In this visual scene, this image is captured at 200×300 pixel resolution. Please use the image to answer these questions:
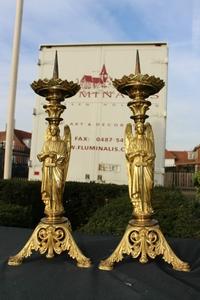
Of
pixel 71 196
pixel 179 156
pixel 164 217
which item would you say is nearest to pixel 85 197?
pixel 71 196

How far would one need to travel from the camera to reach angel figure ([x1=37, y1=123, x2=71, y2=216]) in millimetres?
2287

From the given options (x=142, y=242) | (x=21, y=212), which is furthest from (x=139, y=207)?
(x=21, y=212)

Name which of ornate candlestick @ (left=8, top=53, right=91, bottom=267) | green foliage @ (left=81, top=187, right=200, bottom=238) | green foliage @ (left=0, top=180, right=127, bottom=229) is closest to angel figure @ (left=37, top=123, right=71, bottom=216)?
ornate candlestick @ (left=8, top=53, right=91, bottom=267)

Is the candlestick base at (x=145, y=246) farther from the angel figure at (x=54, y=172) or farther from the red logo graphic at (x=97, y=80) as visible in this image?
the red logo graphic at (x=97, y=80)

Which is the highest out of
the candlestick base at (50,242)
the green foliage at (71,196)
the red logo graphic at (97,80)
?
the red logo graphic at (97,80)

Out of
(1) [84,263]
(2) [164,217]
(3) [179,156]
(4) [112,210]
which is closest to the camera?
(1) [84,263]

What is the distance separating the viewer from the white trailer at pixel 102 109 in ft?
25.6

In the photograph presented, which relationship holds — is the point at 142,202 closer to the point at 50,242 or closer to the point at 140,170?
the point at 140,170

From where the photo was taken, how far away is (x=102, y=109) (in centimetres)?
793

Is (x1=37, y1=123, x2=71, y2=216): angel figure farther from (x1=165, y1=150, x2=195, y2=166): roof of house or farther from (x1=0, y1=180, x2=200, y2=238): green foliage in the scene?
(x1=165, y1=150, x2=195, y2=166): roof of house

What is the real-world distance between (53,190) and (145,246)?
554mm

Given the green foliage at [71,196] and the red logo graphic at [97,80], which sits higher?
the red logo graphic at [97,80]

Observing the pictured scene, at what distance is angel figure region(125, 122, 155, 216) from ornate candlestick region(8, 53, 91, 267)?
355 millimetres

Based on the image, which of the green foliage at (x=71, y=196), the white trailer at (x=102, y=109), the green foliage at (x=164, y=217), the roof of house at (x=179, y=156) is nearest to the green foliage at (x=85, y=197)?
the green foliage at (x=71, y=196)
